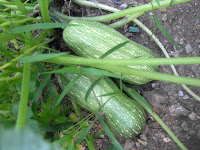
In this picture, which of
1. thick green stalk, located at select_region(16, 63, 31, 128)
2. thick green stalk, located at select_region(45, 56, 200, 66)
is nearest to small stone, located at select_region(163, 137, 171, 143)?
thick green stalk, located at select_region(45, 56, 200, 66)

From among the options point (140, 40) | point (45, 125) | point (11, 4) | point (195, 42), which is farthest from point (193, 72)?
point (11, 4)

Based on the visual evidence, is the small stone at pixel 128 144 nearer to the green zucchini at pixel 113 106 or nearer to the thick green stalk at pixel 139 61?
the green zucchini at pixel 113 106

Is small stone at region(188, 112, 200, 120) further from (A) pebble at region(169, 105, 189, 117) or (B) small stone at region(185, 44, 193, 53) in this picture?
(B) small stone at region(185, 44, 193, 53)

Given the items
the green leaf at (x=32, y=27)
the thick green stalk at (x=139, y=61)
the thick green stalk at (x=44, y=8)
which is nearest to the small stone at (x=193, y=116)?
the thick green stalk at (x=139, y=61)

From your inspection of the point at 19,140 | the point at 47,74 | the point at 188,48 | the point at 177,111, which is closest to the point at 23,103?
the point at 47,74

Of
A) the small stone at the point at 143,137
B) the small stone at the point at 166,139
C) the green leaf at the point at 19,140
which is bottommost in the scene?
the small stone at the point at 143,137

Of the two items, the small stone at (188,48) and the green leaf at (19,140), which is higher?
the green leaf at (19,140)

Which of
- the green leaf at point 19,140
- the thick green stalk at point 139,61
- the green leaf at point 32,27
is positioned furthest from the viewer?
the green leaf at point 32,27
